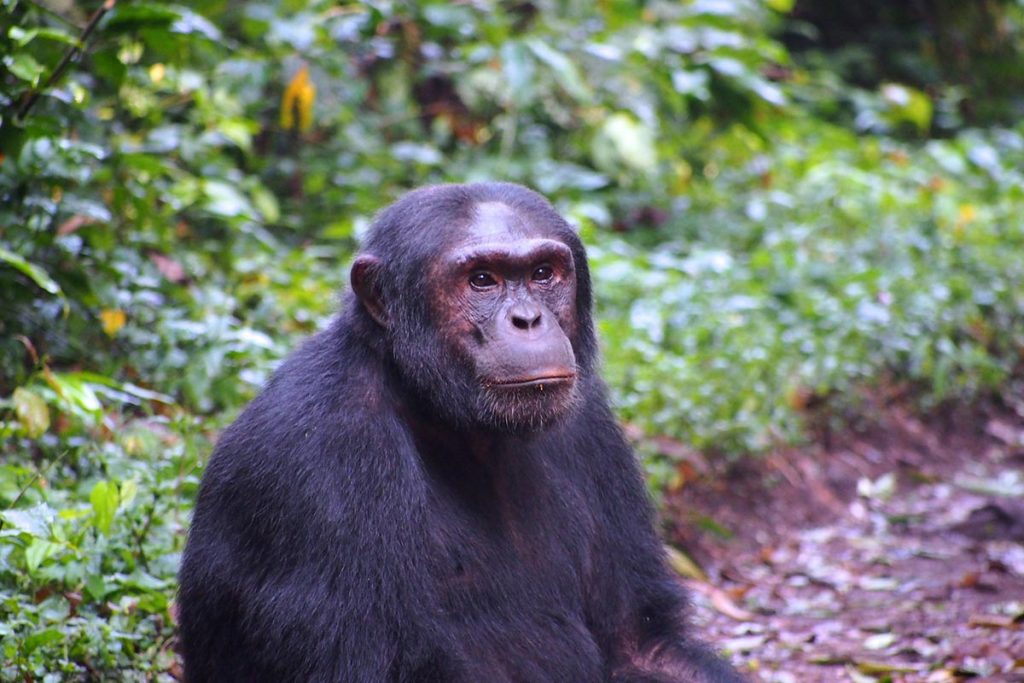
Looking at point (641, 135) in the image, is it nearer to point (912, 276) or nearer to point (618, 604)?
point (912, 276)

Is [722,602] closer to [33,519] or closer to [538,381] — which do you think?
[538,381]

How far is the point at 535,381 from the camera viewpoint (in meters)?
3.77

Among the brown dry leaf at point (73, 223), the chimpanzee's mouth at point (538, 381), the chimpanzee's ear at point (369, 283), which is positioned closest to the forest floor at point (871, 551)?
the chimpanzee's mouth at point (538, 381)

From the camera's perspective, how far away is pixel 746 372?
7270mm

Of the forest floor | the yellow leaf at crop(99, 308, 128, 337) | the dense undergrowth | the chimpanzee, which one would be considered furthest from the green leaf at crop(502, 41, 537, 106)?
the chimpanzee

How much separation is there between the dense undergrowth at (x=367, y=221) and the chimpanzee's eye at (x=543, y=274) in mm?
1566

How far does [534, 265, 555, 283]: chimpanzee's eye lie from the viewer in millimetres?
4086

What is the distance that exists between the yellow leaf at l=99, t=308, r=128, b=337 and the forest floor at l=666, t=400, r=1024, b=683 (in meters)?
3.03

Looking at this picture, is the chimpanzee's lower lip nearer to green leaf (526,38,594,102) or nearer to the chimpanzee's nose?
the chimpanzee's nose

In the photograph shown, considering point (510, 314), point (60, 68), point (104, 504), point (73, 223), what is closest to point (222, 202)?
point (73, 223)

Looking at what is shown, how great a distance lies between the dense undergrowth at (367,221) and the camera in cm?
467

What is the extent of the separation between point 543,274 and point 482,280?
0.23 meters

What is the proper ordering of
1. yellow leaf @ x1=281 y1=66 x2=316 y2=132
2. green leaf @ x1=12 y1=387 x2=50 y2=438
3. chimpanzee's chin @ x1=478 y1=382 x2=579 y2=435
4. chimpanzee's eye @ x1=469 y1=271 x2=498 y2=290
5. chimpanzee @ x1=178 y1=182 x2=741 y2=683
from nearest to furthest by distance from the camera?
chimpanzee @ x1=178 y1=182 x2=741 y2=683
chimpanzee's chin @ x1=478 y1=382 x2=579 y2=435
chimpanzee's eye @ x1=469 y1=271 x2=498 y2=290
green leaf @ x1=12 y1=387 x2=50 y2=438
yellow leaf @ x1=281 y1=66 x2=316 y2=132

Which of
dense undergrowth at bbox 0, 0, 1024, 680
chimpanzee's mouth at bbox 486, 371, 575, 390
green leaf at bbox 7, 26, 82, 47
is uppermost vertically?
green leaf at bbox 7, 26, 82, 47
